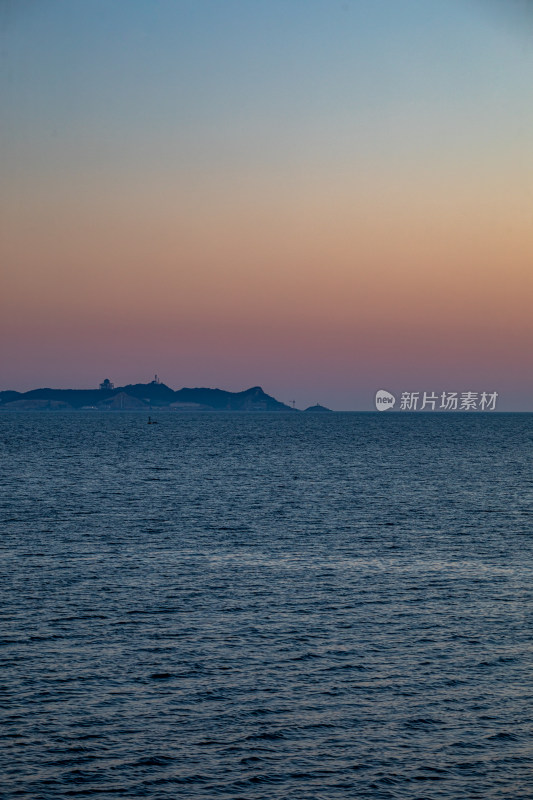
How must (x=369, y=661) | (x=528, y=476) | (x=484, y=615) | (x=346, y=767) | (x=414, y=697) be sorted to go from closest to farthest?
(x=346, y=767) < (x=414, y=697) < (x=369, y=661) < (x=484, y=615) < (x=528, y=476)

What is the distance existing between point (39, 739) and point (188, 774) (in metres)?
4.82

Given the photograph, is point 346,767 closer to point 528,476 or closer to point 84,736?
point 84,736

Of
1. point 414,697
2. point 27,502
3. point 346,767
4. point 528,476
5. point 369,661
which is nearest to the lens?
point 346,767

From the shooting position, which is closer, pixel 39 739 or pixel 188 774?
pixel 188 774

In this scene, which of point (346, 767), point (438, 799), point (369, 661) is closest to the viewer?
point (438, 799)

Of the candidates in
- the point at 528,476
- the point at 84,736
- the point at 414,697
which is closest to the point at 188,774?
Result: the point at 84,736

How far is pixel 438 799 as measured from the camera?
21.2 metres

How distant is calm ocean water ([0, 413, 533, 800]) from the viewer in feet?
74.1

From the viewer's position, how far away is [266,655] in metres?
31.5

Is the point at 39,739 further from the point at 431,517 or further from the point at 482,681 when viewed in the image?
the point at 431,517

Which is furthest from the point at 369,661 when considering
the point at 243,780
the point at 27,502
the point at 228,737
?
the point at 27,502

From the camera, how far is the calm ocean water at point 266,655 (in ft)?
74.1

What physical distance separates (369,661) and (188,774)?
34.7 feet

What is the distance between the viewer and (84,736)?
2427 centimetres
